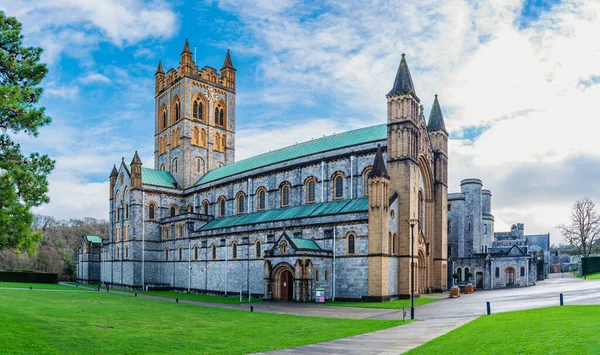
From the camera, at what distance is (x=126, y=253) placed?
67438 millimetres

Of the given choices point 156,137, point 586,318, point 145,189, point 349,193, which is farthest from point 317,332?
point 156,137

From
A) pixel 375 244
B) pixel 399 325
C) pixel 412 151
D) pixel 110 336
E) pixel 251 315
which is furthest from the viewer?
pixel 412 151

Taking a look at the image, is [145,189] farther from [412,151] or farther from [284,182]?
[412,151]

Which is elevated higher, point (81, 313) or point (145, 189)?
point (145, 189)

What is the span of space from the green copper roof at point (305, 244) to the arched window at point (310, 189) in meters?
7.07

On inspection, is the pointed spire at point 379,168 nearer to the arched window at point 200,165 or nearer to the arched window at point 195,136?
the arched window at point 200,165

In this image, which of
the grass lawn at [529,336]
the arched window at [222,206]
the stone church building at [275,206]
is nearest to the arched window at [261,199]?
the stone church building at [275,206]

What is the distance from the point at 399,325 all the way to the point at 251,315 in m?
10.6

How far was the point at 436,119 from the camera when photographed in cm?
5566

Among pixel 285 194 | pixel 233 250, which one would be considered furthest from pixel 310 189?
pixel 233 250

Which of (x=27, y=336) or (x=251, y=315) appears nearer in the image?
(x=27, y=336)

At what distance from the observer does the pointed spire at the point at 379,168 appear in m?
41.8

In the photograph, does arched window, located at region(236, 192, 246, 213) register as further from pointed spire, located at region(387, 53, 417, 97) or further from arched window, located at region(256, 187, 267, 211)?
pointed spire, located at region(387, 53, 417, 97)

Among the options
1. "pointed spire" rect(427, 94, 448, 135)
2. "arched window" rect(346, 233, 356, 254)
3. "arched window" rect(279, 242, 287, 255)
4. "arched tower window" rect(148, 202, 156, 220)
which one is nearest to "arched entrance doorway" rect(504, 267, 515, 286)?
"pointed spire" rect(427, 94, 448, 135)
